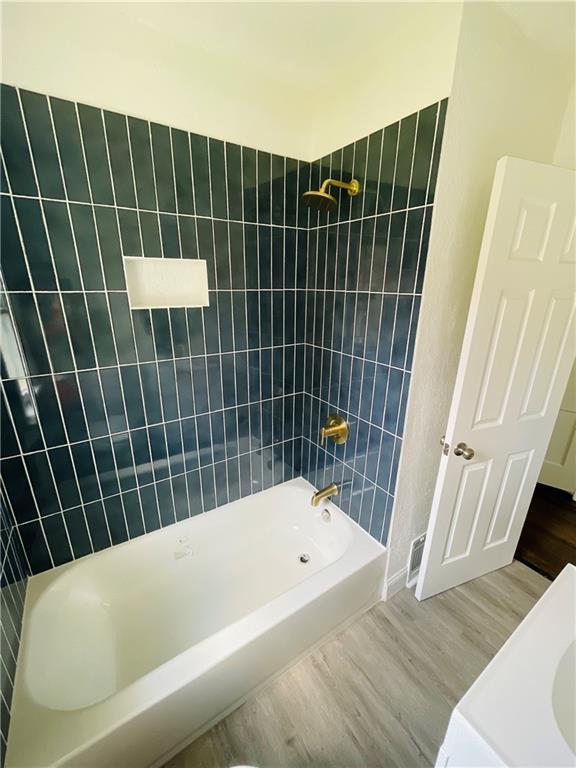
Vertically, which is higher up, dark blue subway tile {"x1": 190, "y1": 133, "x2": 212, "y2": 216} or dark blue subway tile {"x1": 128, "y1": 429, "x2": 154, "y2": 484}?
dark blue subway tile {"x1": 190, "y1": 133, "x2": 212, "y2": 216}

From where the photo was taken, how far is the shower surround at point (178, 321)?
1.05m

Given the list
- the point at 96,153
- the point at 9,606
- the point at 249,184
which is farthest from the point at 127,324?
the point at 9,606

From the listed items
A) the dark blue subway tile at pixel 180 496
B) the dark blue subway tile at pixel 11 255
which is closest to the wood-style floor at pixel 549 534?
the dark blue subway tile at pixel 180 496

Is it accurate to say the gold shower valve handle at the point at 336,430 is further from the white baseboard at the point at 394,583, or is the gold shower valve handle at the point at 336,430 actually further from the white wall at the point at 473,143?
the white baseboard at the point at 394,583

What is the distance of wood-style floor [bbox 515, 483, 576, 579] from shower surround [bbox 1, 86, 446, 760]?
106cm

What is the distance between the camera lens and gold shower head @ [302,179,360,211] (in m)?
1.20

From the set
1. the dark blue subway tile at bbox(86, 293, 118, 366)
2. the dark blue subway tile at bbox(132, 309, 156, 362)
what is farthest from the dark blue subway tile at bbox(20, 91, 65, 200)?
the dark blue subway tile at bbox(132, 309, 156, 362)

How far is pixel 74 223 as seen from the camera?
42.7 inches

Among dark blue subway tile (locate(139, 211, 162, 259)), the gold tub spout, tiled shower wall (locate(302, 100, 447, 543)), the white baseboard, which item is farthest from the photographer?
the gold tub spout

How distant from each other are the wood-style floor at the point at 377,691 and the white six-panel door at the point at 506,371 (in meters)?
0.16

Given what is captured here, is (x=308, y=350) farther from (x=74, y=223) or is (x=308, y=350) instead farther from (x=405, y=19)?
(x=405, y=19)

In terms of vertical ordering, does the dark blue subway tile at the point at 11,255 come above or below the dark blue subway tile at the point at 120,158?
below

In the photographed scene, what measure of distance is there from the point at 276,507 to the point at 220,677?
2.94 ft

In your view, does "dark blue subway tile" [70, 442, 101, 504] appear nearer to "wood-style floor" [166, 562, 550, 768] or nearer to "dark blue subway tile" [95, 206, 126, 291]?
"dark blue subway tile" [95, 206, 126, 291]
